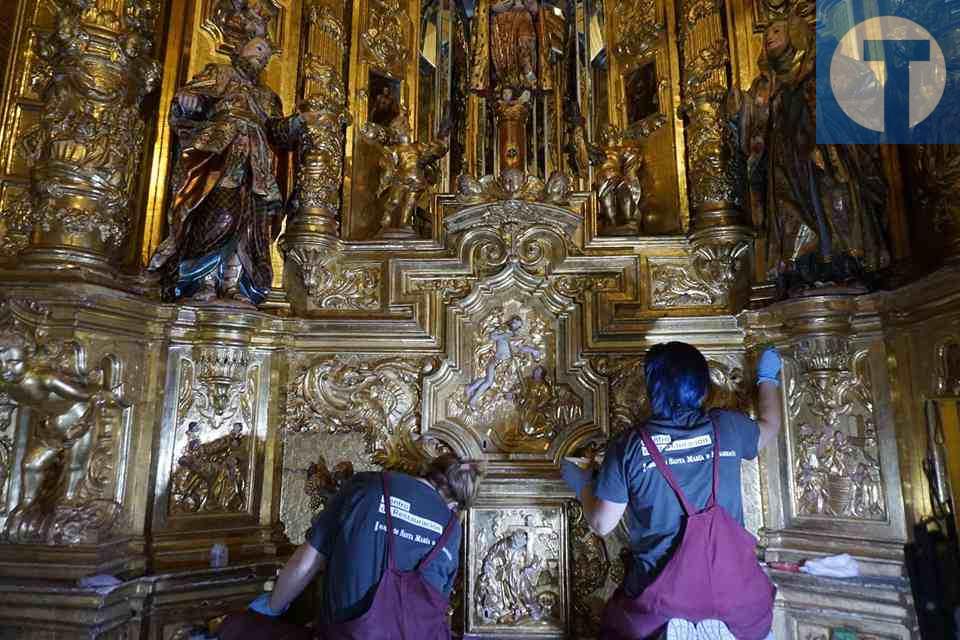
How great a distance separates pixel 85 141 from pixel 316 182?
143 centimetres

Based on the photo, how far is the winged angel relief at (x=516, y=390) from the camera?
14.0 feet

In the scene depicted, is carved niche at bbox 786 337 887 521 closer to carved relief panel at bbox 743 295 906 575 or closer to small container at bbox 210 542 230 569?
carved relief panel at bbox 743 295 906 575

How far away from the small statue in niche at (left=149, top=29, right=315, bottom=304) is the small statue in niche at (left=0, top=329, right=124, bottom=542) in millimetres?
877

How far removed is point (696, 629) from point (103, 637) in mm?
2910

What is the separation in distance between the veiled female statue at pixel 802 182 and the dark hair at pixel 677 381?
201 centimetres

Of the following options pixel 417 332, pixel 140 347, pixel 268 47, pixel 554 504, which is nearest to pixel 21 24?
pixel 268 47

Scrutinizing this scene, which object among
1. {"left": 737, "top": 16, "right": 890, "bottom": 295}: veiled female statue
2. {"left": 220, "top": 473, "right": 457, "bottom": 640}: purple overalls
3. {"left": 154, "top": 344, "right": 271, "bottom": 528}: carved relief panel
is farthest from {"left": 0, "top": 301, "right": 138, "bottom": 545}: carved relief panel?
{"left": 737, "top": 16, "right": 890, "bottom": 295}: veiled female statue

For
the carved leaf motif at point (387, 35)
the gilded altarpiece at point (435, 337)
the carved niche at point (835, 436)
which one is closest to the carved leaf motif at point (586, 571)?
the gilded altarpiece at point (435, 337)

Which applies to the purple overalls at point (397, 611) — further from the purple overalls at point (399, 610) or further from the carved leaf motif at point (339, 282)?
the carved leaf motif at point (339, 282)

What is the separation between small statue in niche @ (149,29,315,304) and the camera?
4098mm

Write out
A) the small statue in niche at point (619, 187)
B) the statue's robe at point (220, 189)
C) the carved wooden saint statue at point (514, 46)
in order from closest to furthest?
1. the statue's robe at point (220, 189)
2. the small statue in niche at point (619, 187)
3. the carved wooden saint statue at point (514, 46)

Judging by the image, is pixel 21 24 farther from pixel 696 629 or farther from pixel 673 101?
pixel 696 629

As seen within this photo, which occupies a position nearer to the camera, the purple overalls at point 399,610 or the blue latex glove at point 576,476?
the purple overalls at point 399,610

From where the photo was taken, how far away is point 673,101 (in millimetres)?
4969
